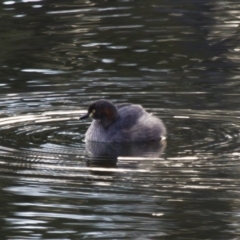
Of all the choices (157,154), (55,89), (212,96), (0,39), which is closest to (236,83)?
(212,96)

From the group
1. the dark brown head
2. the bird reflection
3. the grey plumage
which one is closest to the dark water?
the bird reflection

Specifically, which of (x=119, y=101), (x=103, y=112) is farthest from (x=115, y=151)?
(x=119, y=101)

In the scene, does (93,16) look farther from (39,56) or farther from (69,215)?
(69,215)

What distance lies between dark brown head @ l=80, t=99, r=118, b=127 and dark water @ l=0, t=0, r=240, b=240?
0.34 meters

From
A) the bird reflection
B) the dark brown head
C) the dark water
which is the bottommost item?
the bird reflection

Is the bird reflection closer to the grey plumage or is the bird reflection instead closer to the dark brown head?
the grey plumage

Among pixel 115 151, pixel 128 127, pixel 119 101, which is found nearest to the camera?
pixel 115 151

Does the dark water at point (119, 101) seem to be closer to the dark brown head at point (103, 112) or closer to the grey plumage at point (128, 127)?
the grey plumage at point (128, 127)

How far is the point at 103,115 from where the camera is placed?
1087cm

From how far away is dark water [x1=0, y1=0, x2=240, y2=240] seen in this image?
8117mm

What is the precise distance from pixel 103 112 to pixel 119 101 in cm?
154

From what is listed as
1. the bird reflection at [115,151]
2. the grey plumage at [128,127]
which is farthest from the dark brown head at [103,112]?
the bird reflection at [115,151]

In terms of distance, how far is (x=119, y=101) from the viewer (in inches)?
487

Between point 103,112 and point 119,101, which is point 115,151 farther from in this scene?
point 119,101
